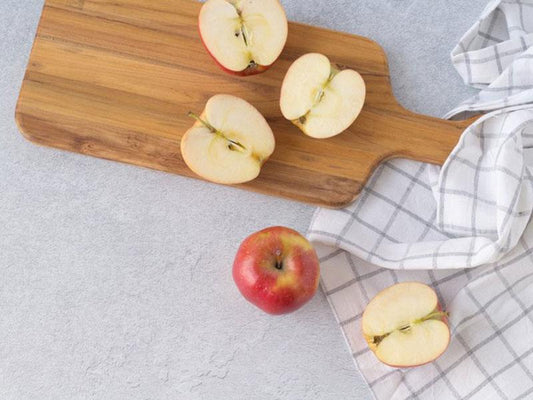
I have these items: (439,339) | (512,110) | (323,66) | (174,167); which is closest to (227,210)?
(174,167)

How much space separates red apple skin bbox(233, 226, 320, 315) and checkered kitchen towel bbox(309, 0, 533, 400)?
10 centimetres

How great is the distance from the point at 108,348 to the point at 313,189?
0.44 metres

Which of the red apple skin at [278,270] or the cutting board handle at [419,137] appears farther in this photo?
the cutting board handle at [419,137]

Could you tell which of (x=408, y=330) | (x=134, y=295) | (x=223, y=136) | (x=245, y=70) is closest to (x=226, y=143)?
(x=223, y=136)

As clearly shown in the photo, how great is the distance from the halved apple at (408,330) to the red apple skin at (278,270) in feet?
0.40

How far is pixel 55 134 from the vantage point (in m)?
1.27

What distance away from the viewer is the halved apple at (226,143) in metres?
1.21

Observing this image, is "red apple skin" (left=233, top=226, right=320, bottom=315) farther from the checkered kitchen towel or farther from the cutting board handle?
the cutting board handle

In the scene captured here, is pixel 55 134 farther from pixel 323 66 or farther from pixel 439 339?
pixel 439 339

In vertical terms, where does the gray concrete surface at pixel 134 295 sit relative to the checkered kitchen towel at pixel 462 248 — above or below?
below

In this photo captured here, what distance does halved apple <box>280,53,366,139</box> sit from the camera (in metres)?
1.24

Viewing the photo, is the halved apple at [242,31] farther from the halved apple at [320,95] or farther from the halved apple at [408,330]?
the halved apple at [408,330]

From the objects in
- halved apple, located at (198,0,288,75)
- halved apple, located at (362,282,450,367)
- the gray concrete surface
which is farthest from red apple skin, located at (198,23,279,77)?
halved apple, located at (362,282,450,367)

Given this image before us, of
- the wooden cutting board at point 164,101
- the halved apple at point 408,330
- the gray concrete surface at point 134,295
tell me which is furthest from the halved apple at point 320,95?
the halved apple at point 408,330
